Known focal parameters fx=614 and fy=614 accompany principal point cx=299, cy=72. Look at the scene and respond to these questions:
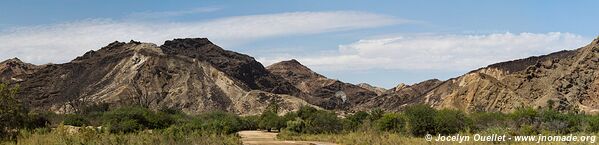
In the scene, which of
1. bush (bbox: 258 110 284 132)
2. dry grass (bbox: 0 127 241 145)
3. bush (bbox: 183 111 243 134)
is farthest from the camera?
bush (bbox: 258 110 284 132)

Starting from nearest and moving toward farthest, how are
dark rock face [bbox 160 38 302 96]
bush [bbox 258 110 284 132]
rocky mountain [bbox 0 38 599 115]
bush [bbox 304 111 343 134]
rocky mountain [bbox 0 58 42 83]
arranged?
bush [bbox 304 111 343 134] → bush [bbox 258 110 284 132] → rocky mountain [bbox 0 38 599 115] → rocky mountain [bbox 0 58 42 83] → dark rock face [bbox 160 38 302 96]

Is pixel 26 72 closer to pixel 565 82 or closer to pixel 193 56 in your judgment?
pixel 193 56

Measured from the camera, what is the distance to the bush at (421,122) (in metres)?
34.7

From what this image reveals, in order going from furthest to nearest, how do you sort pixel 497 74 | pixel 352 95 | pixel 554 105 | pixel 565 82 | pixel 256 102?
pixel 352 95 < pixel 497 74 < pixel 256 102 < pixel 565 82 < pixel 554 105

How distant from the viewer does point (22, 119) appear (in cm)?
1866

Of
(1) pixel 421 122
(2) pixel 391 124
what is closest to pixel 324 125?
(2) pixel 391 124

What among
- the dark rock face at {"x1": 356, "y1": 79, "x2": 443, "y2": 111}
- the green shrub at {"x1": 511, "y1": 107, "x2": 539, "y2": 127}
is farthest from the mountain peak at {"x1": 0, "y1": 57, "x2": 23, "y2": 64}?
the green shrub at {"x1": 511, "y1": 107, "x2": 539, "y2": 127}

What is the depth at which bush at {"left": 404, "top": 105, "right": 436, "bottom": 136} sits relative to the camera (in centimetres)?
3469

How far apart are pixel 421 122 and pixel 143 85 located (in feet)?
296

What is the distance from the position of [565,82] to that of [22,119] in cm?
9296

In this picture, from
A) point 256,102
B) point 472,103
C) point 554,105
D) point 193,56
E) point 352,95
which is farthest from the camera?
point 352,95

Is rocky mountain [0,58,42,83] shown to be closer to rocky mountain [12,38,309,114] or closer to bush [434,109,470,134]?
rocky mountain [12,38,309,114]

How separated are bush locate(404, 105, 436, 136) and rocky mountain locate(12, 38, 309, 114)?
240 feet

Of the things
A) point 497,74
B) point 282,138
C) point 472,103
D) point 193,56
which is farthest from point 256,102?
point 282,138
